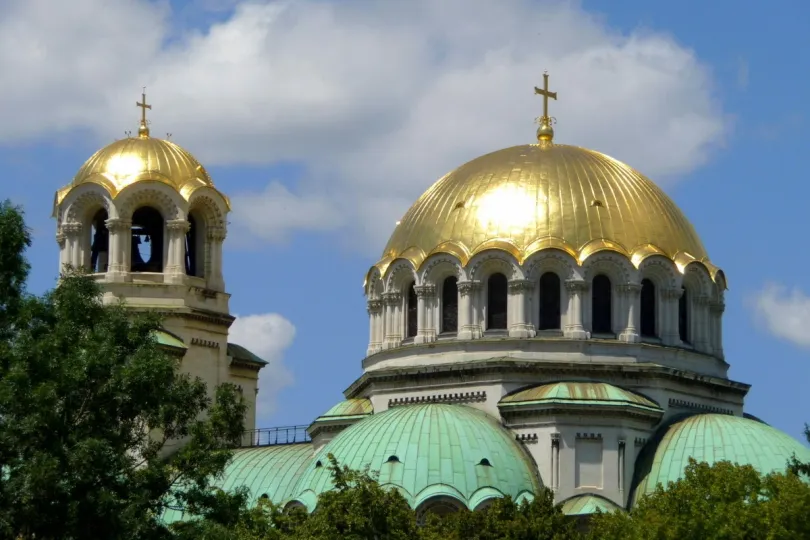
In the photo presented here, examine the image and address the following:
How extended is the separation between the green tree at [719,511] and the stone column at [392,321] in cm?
1288

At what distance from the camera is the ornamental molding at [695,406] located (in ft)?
185

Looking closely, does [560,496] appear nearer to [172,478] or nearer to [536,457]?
[536,457]

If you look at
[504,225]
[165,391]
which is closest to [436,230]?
[504,225]

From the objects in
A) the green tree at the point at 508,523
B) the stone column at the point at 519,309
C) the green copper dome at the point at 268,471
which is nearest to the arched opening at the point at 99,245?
A: the green copper dome at the point at 268,471

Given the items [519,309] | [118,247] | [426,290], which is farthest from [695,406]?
[118,247]

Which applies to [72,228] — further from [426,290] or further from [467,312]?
[467,312]

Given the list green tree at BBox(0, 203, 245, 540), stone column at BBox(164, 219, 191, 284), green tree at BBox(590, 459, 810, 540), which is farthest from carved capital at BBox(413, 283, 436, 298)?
green tree at BBox(0, 203, 245, 540)

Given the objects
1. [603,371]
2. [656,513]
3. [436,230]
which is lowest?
[656,513]

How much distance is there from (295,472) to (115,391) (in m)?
19.4

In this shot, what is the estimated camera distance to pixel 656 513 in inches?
1746

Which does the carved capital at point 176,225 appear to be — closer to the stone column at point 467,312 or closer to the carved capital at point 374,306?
the carved capital at point 374,306

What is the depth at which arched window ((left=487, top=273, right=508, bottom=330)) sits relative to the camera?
2227 inches

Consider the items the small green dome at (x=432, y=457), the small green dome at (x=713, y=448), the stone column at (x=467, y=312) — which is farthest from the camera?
the stone column at (x=467, y=312)

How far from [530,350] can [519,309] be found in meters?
1.03
